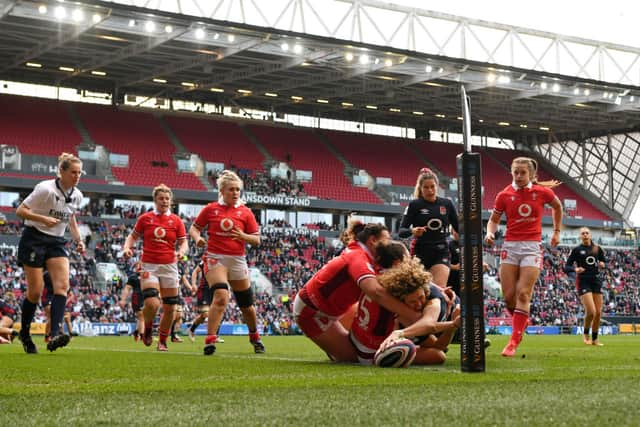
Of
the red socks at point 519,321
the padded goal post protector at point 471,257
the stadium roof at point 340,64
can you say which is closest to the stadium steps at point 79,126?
the stadium roof at point 340,64

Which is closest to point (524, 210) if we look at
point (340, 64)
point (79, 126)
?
point (340, 64)

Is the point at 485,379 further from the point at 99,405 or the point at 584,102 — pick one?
the point at 584,102

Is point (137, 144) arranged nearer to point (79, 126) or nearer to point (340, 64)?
point (79, 126)

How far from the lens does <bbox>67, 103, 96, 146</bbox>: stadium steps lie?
4175 cm

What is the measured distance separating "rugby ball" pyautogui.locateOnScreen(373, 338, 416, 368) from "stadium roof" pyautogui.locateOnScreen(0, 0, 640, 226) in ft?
83.3

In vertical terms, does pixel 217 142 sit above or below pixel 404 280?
above

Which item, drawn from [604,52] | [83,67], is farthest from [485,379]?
[604,52]

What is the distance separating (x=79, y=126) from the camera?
4253cm

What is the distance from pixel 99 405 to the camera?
4633 mm

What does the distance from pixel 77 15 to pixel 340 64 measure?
10993 millimetres

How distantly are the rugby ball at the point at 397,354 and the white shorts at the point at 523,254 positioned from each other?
10.5ft

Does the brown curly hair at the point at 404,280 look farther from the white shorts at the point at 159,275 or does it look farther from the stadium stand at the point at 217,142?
the stadium stand at the point at 217,142

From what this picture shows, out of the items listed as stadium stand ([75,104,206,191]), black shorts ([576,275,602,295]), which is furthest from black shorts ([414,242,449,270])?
stadium stand ([75,104,206,191])

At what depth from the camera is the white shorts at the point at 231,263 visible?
1109 centimetres
